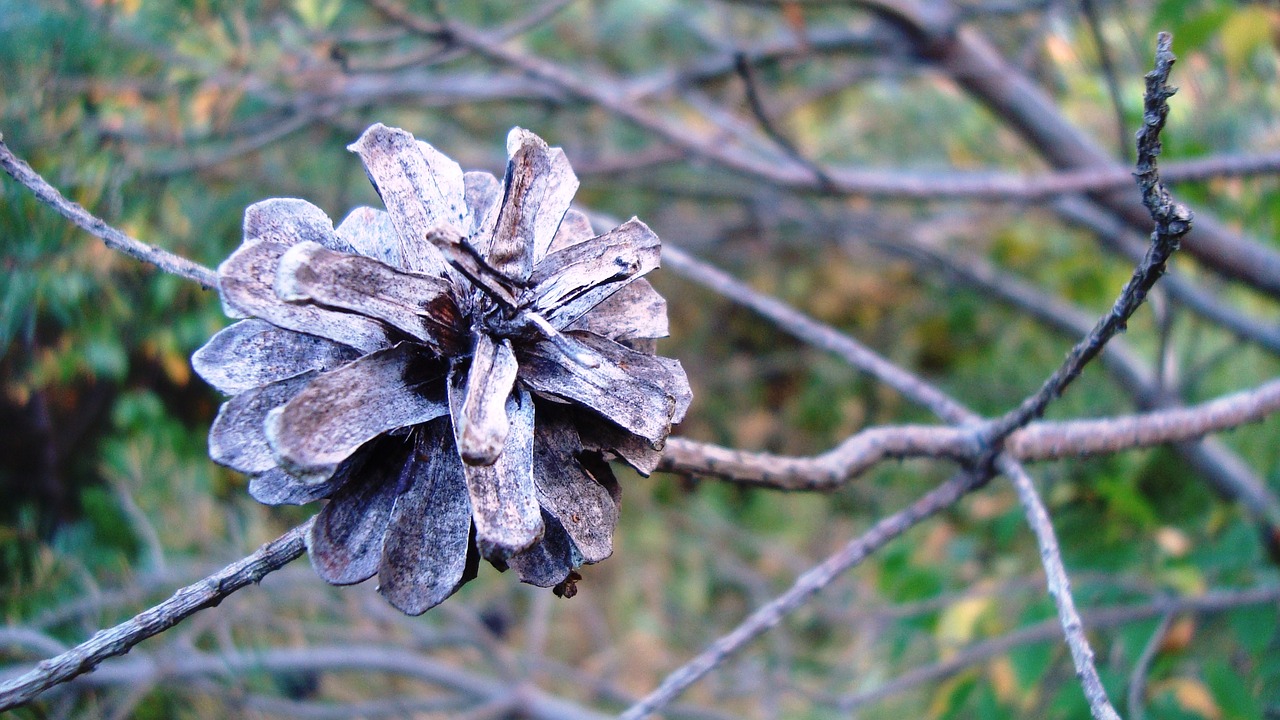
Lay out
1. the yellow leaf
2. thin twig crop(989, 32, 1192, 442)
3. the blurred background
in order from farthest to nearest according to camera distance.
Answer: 1. the yellow leaf
2. the blurred background
3. thin twig crop(989, 32, 1192, 442)

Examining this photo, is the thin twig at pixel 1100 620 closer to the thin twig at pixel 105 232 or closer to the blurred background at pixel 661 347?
the blurred background at pixel 661 347

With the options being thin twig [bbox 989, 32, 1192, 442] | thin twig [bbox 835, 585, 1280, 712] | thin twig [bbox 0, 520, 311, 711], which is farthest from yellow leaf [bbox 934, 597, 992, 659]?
thin twig [bbox 0, 520, 311, 711]

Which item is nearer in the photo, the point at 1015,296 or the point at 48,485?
the point at 48,485

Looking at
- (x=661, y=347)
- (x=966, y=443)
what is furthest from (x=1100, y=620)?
(x=661, y=347)

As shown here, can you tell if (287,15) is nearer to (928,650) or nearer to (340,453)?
(340,453)

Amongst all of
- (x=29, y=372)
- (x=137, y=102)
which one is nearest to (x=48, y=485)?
(x=29, y=372)

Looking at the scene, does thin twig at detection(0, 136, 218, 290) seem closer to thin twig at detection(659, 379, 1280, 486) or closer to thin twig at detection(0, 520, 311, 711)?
thin twig at detection(0, 520, 311, 711)

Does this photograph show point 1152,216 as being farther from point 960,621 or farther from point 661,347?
point 661,347
